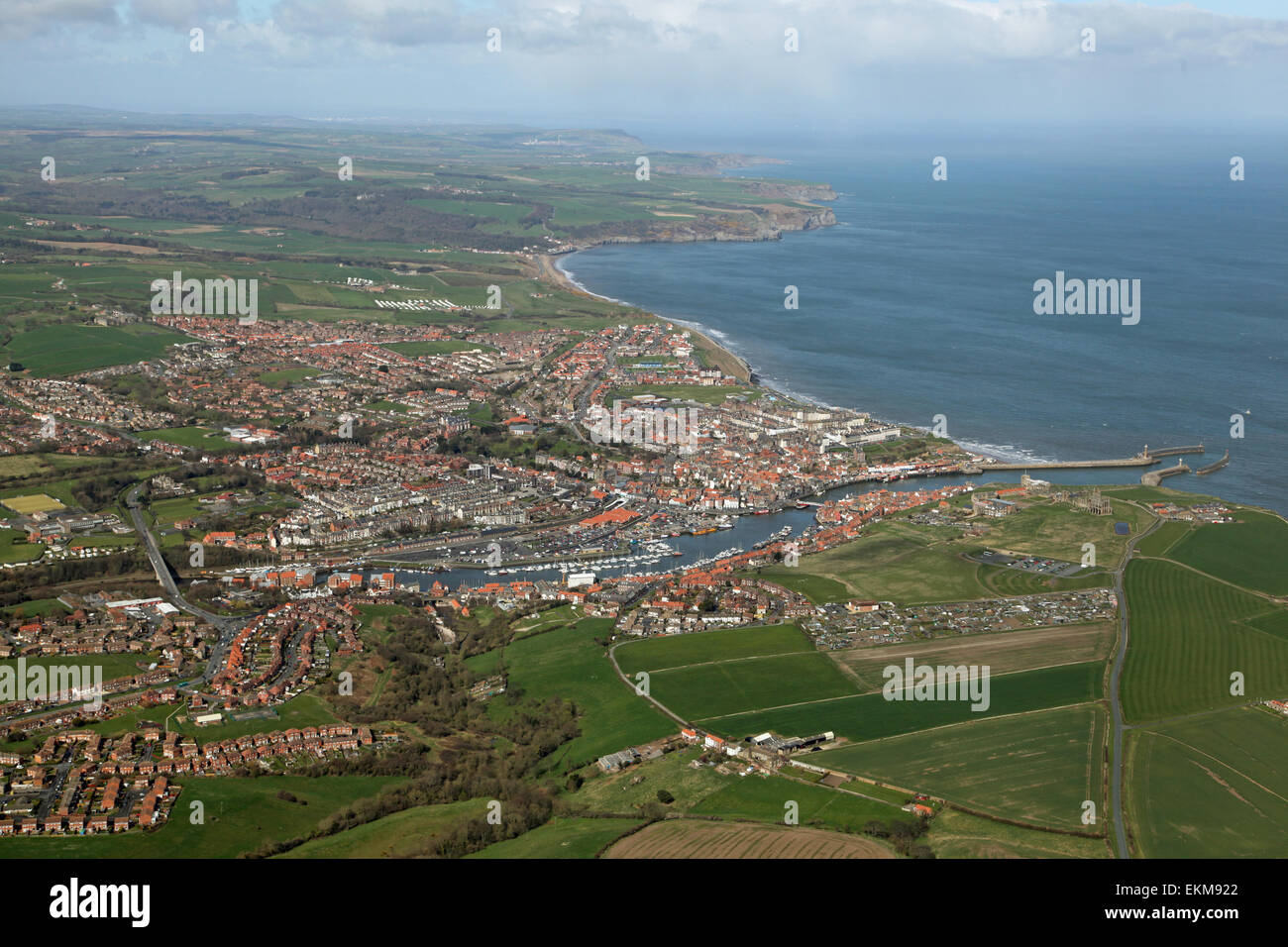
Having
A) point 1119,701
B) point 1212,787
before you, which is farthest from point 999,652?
point 1212,787

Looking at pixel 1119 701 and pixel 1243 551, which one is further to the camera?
pixel 1243 551

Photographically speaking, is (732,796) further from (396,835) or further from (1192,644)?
(1192,644)

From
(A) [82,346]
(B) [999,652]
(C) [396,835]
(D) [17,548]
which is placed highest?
(A) [82,346]

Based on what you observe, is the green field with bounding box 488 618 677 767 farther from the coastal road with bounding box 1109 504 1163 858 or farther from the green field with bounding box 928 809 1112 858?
the coastal road with bounding box 1109 504 1163 858

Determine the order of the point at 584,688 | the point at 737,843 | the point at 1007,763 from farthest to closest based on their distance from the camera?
the point at 584,688 → the point at 1007,763 → the point at 737,843

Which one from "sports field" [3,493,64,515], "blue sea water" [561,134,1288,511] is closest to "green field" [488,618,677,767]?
"sports field" [3,493,64,515]

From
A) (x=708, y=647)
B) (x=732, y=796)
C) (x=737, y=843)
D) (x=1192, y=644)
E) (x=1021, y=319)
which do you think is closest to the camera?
(x=737, y=843)
